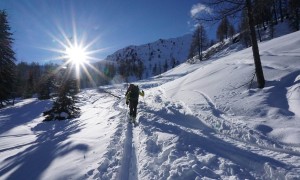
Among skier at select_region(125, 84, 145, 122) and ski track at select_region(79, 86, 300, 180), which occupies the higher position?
skier at select_region(125, 84, 145, 122)

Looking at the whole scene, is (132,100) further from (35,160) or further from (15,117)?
(15,117)

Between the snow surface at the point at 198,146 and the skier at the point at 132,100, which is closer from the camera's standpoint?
the snow surface at the point at 198,146

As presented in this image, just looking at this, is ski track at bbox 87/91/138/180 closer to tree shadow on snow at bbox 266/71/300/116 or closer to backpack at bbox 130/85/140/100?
backpack at bbox 130/85/140/100

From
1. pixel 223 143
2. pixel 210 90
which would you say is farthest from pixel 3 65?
pixel 223 143

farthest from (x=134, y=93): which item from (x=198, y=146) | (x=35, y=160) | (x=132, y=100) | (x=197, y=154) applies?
(x=197, y=154)

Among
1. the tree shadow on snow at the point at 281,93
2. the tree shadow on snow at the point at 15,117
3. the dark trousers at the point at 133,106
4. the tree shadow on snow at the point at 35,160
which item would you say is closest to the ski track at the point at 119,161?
the tree shadow on snow at the point at 35,160

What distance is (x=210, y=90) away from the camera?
51.0 feet

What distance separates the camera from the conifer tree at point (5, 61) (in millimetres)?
30391

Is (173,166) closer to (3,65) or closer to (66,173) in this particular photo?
(66,173)

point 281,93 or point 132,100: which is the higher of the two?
point 132,100

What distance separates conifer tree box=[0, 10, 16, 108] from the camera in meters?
30.4

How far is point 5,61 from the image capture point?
31234 mm

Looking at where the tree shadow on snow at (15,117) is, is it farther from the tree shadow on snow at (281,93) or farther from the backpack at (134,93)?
the tree shadow on snow at (281,93)

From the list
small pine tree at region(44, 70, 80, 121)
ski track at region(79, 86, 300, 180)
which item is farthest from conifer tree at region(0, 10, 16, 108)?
ski track at region(79, 86, 300, 180)
